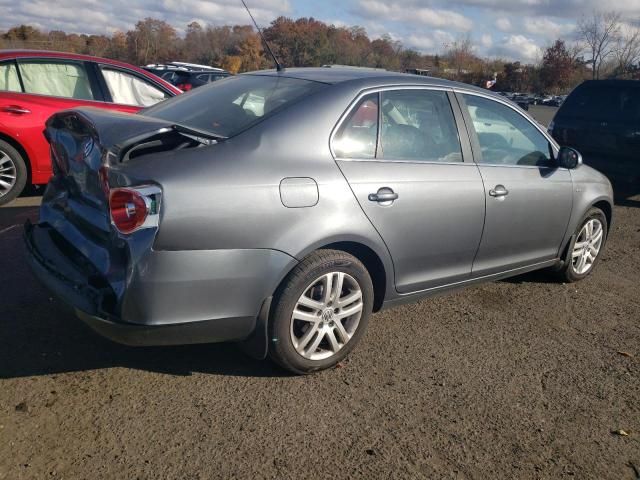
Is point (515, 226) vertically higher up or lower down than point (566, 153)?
lower down

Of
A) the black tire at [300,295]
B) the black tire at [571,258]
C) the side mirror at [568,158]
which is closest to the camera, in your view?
the black tire at [300,295]

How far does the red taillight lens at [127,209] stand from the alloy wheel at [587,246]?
377cm

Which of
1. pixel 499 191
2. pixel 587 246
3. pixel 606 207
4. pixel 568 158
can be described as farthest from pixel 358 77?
pixel 606 207

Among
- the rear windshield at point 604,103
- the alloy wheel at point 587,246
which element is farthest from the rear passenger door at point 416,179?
the rear windshield at point 604,103

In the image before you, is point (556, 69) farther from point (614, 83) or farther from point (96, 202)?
point (96, 202)

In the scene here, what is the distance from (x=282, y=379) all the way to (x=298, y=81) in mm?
1796

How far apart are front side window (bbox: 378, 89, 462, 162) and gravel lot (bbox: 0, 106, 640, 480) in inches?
47.2

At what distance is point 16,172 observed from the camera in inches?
248

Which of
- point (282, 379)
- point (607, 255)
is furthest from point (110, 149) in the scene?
point (607, 255)

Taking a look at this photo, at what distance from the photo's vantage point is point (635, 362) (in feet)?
12.6

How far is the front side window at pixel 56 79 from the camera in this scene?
6.55 meters

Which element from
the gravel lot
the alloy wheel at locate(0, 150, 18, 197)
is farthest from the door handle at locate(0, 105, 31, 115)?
the gravel lot

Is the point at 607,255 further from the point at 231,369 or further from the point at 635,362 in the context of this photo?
the point at 231,369

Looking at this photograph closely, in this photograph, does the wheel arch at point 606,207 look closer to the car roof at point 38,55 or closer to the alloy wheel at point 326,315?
the alloy wheel at point 326,315
